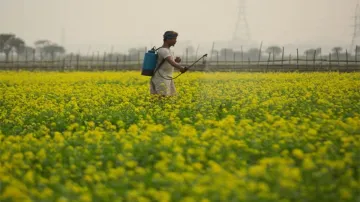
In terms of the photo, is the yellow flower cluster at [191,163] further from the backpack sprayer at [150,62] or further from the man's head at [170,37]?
the man's head at [170,37]

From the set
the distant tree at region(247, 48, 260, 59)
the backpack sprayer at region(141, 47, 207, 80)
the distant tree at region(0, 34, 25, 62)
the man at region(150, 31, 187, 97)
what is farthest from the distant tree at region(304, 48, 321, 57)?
the distant tree at region(0, 34, 25, 62)

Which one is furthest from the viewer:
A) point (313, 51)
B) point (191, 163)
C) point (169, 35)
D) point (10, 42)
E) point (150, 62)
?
point (313, 51)

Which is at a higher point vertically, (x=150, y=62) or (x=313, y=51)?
(x=313, y=51)

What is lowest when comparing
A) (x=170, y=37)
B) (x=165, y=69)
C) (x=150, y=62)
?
(x=165, y=69)

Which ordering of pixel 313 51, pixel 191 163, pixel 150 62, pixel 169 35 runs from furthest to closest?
pixel 313 51, pixel 150 62, pixel 169 35, pixel 191 163

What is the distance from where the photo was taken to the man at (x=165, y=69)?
9.20m

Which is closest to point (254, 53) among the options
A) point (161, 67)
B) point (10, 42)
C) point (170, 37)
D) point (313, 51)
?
point (313, 51)

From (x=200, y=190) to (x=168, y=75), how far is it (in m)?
5.82

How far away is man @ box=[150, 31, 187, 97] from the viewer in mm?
9195

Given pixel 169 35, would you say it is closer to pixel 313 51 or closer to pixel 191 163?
pixel 191 163

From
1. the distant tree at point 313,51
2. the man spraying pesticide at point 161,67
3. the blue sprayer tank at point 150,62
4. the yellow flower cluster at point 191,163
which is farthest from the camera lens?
the distant tree at point 313,51

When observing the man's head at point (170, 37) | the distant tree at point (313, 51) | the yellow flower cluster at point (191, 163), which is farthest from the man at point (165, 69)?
the distant tree at point (313, 51)

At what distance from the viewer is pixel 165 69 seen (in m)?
9.55

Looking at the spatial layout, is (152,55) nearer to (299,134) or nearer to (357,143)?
(299,134)
